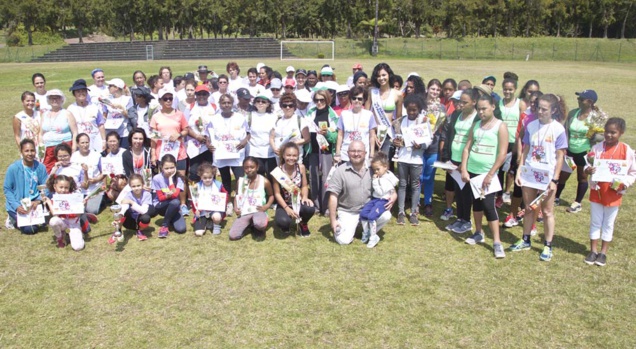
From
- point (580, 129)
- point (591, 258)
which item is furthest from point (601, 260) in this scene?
point (580, 129)

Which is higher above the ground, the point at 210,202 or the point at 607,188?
the point at 607,188

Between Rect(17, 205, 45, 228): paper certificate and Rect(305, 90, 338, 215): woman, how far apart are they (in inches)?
156

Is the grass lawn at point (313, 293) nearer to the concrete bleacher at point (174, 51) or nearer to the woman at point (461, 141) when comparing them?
the woman at point (461, 141)

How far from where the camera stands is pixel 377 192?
6.40 meters

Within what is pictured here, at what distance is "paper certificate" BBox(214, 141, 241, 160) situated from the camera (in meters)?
7.21

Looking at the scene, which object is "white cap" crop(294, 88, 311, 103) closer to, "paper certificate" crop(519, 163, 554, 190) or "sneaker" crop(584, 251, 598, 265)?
"paper certificate" crop(519, 163, 554, 190)

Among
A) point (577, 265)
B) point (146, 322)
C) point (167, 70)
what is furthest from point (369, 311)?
point (167, 70)

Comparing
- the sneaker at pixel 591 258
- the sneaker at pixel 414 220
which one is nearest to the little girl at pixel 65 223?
the sneaker at pixel 414 220

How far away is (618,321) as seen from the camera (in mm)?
4520

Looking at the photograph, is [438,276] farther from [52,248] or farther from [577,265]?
[52,248]

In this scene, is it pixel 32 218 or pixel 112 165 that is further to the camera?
pixel 112 165

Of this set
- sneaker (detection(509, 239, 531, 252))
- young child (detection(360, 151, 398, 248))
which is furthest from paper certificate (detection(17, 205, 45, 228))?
sneaker (detection(509, 239, 531, 252))

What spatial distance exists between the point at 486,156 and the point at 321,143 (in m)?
2.37

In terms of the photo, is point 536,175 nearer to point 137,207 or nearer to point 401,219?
point 401,219
